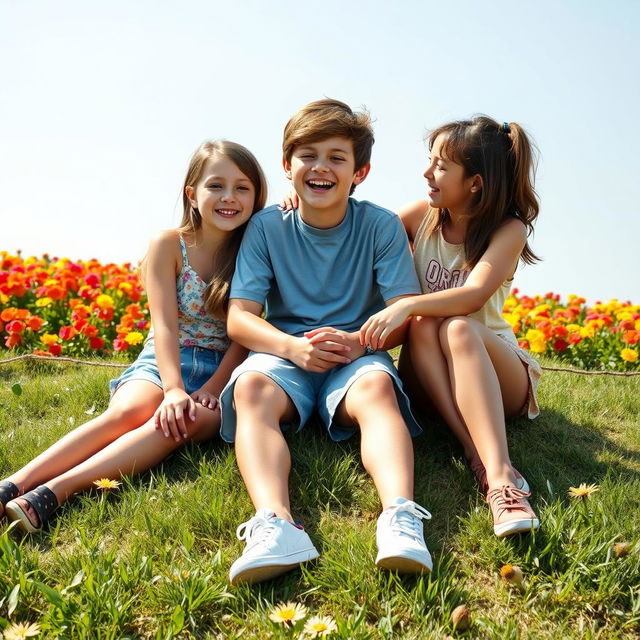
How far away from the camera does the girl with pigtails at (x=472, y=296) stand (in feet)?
7.43

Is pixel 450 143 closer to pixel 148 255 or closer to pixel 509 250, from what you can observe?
pixel 509 250

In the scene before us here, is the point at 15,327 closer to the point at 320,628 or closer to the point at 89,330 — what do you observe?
the point at 89,330

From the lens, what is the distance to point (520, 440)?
2.75 metres

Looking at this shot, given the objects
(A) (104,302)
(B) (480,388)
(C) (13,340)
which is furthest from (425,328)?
(C) (13,340)

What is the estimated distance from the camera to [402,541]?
1841 millimetres

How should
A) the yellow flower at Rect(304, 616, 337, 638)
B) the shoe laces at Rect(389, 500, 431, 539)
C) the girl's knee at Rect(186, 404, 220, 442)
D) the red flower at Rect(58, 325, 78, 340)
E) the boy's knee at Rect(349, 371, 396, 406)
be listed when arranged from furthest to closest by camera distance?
the red flower at Rect(58, 325, 78, 340)
the girl's knee at Rect(186, 404, 220, 442)
the boy's knee at Rect(349, 371, 396, 406)
the shoe laces at Rect(389, 500, 431, 539)
the yellow flower at Rect(304, 616, 337, 638)

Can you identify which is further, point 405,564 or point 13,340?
point 13,340

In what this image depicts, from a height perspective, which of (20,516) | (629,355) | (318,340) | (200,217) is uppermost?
(200,217)

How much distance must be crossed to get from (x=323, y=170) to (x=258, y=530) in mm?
1313

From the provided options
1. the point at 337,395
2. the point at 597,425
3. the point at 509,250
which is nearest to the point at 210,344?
the point at 337,395

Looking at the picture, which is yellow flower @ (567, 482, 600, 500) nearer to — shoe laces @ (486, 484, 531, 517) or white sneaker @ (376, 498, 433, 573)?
shoe laces @ (486, 484, 531, 517)

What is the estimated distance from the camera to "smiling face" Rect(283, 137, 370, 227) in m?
2.63

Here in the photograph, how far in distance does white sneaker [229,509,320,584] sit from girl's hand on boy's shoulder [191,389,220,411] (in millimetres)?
682

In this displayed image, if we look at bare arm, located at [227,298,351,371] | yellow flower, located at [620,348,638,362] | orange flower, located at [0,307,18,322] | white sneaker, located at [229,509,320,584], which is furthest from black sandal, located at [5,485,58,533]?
yellow flower, located at [620,348,638,362]
